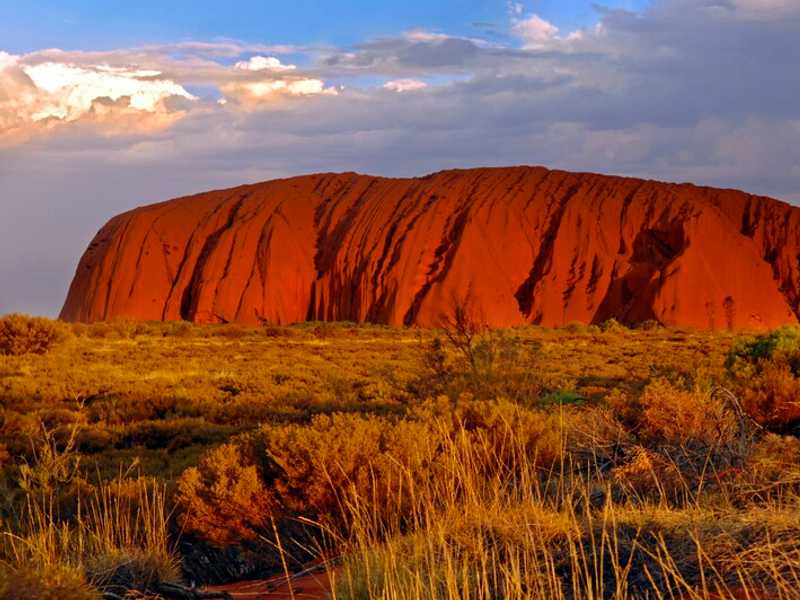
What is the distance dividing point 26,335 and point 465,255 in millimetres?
28732

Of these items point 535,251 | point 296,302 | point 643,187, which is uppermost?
point 643,187

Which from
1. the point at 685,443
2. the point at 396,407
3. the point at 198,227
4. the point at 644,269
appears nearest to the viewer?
the point at 685,443

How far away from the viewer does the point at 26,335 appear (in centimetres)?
2434

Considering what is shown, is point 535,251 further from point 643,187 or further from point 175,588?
point 175,588

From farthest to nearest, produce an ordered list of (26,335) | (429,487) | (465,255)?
(465,255) < (26,335) < (429,487)

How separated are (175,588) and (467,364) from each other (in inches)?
362

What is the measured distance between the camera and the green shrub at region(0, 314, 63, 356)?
23.8 meters

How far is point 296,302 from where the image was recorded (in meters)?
51.8

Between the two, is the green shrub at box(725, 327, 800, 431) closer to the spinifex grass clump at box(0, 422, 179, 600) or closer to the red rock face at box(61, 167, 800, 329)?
the spinifex grass clump at box(0, 422, 179, 600)

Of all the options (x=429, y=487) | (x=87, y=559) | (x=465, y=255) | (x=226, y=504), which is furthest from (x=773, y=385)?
(x=465, y=255)

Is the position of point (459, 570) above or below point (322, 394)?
above

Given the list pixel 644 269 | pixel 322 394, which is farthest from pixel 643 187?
pixel 322 394

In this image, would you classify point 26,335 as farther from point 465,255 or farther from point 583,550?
point 465,255

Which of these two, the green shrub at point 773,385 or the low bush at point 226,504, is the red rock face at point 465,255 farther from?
the low bush at point 226,504
